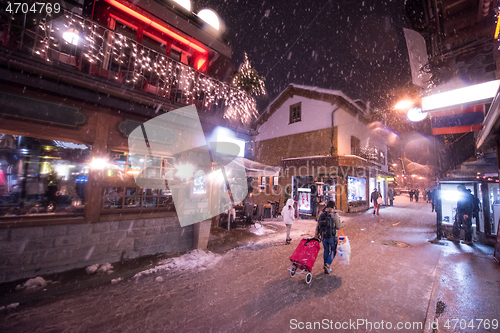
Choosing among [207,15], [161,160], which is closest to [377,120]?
[207,15]

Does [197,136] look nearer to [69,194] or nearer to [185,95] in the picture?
[185,95]

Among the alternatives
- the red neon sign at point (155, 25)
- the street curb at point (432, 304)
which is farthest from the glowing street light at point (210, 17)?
the street curb at point (432, 304)

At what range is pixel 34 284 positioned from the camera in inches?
175

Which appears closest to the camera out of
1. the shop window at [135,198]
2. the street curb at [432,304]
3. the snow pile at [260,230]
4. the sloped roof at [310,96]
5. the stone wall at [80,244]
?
the street curb at [432,304]

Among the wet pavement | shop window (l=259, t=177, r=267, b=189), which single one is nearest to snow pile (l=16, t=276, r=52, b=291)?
the wet pavement

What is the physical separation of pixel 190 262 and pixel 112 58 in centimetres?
698

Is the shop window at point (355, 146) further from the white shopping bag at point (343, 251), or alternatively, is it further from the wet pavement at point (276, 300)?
the white shopping bag at point (343, 251)

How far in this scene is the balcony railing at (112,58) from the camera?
194 inches

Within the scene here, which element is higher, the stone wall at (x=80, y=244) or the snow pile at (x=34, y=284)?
the stone wall at (x=80, y=244)

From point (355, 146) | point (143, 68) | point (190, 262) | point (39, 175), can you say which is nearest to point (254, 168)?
point (190, 262)

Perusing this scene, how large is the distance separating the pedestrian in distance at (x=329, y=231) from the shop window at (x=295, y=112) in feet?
49.5

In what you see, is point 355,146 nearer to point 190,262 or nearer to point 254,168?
point 254,168

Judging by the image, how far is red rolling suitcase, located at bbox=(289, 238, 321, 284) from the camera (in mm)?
4766

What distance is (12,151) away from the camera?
6.64 metres
